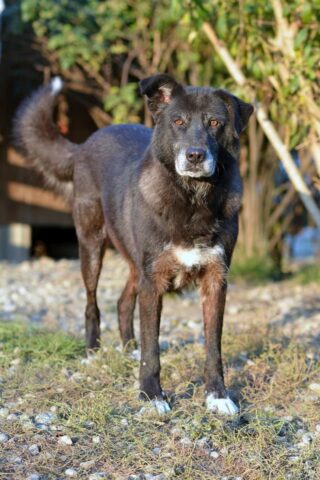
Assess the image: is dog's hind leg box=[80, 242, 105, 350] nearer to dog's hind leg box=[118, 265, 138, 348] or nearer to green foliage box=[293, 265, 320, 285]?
dog's hind leg box=[118, 265, 138, 348]

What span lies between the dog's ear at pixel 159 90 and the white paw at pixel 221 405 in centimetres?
Answer: 148

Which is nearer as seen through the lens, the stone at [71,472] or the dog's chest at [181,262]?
the stone at [71,472]

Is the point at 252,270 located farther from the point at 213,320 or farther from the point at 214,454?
the point at 214,454

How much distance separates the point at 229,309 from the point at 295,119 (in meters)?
1.80

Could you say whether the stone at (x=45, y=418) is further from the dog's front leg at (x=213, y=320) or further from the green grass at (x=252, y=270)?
the green grass at (x=252, y=270)

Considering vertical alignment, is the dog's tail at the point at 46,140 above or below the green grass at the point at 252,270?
above

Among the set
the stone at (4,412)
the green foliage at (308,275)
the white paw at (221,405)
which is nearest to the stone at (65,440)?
the stone at (4,412)

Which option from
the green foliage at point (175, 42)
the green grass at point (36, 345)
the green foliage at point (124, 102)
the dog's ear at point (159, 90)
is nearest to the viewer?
the dog's ear at point (159, 90)

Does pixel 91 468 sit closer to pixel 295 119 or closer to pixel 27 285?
pixel 295 119

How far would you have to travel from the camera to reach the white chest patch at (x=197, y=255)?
3.74 m

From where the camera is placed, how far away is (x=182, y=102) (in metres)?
3.70

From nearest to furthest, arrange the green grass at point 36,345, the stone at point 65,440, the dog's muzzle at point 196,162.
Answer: the stone at point 65,440 → the dog's muzzle at point 196,162 → the green grass at point 36,345

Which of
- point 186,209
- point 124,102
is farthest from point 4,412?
point 124,102

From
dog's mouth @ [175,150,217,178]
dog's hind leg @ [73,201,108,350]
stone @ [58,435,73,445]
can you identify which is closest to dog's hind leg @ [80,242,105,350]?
dog's hind leg @ [73,201,108,350]
